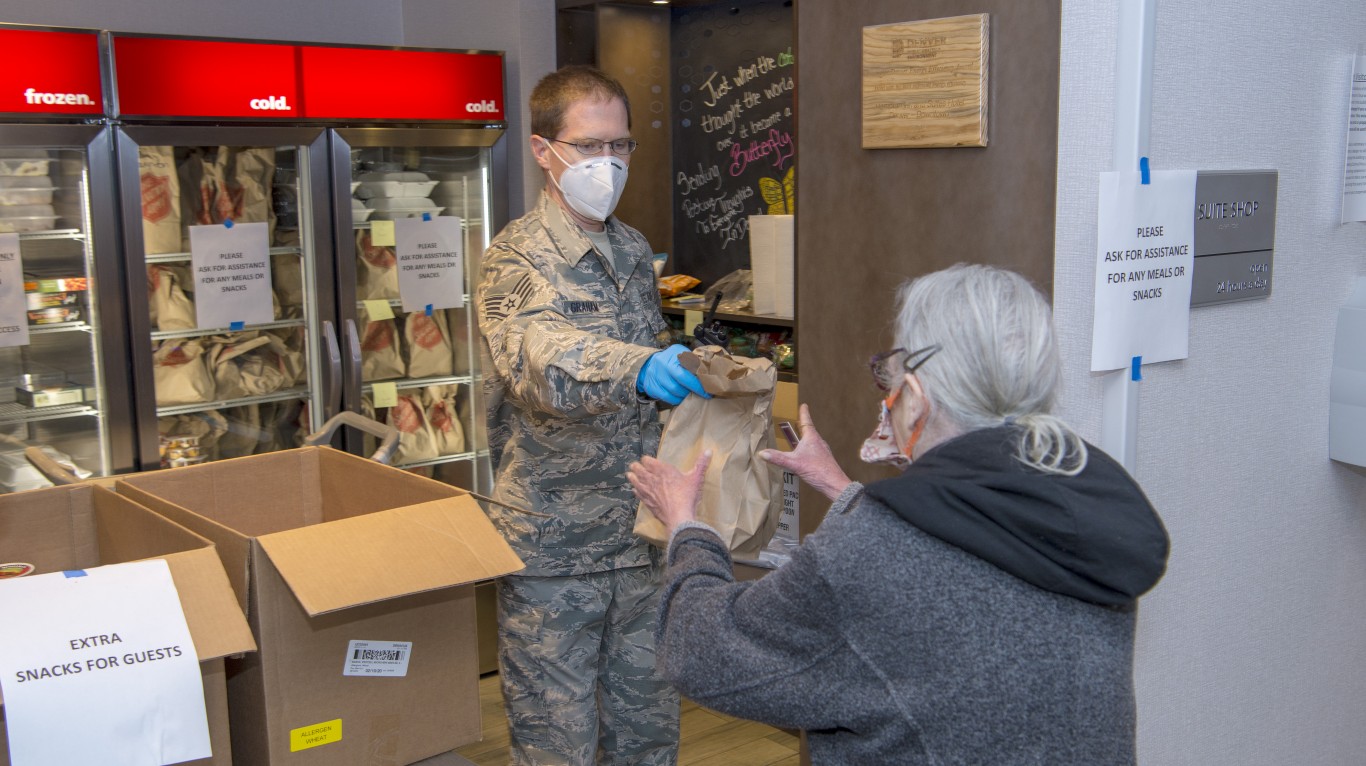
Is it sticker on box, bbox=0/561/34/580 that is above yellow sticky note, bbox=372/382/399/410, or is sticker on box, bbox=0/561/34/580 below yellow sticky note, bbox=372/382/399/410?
above

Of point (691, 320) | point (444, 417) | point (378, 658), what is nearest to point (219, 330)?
point (444, 417)

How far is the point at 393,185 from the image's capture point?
424 centimetres

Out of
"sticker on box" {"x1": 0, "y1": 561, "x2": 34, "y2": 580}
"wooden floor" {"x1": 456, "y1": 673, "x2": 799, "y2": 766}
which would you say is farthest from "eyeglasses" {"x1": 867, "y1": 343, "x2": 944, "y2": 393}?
"wooden floor" {"x1": 456, "y1": 673, "x2": 799, "y2": 766}

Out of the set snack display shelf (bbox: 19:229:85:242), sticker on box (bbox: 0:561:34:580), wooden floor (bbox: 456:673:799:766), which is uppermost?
snack display shelf (bbox: 19:229:85:242)

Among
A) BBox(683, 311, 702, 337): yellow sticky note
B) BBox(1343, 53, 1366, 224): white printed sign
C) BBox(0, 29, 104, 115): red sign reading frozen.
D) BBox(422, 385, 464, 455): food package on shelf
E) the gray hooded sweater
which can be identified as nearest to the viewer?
the gray hooded sweater

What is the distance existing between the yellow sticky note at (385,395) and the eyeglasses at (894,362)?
3080mm

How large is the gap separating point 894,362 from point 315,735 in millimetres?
951

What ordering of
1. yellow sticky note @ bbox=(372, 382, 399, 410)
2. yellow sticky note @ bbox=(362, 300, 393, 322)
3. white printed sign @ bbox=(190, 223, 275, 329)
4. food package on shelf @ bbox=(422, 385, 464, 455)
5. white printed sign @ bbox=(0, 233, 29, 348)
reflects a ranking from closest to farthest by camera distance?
white printed sign @ bbox=(0, 233, 29, 348)
white printed sign @ bbox=(190, 223, 275, 329)
yellow sticky note @ bbox=(362, 300, 393, 322)
yellow sticky note @ bbox=(372, 382, 399, 410)
food package on shelf @ bbox=(422, 385, 464, 455)

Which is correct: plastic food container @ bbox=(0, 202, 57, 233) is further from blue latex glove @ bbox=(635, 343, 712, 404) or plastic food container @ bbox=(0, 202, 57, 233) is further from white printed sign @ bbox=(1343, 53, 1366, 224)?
white printed sign @ bbox=(1343, 53, 1366, 224)

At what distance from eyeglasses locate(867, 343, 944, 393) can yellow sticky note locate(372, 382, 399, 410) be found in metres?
3.08

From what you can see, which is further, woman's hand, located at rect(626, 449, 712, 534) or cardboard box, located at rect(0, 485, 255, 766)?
woman's hand, located at rect(626, 449, 712, 534)

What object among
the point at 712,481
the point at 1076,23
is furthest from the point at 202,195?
the point at 1076,23

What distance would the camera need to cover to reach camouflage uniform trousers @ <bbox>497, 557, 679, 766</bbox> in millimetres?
2455

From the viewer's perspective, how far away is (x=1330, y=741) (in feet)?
9.61
